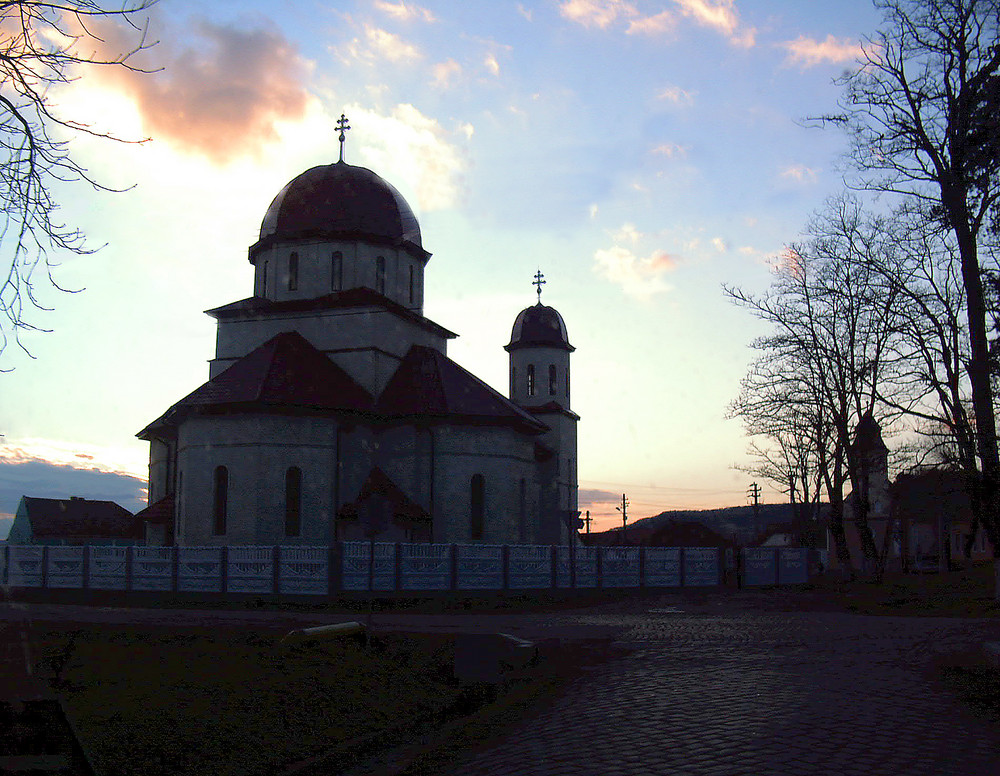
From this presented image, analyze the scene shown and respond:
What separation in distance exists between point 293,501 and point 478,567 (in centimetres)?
986

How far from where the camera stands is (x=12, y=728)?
5184 millimetres

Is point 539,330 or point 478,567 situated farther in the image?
point 539,330

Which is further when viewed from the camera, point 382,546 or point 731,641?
point 382,546

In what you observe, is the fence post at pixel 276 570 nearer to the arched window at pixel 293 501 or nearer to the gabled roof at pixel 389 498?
the arched window at pixel 293 501

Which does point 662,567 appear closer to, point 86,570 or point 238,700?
point 86,570

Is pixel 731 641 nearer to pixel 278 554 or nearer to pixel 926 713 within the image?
pixel 926 713

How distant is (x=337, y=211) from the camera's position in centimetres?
3838

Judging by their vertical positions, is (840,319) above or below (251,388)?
above

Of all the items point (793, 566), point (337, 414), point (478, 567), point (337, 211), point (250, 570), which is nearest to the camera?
point (250, 570)

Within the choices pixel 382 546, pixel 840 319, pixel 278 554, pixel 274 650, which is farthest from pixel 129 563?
pixel 840 319

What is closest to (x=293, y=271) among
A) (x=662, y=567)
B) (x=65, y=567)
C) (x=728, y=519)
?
(x=65, y=567)

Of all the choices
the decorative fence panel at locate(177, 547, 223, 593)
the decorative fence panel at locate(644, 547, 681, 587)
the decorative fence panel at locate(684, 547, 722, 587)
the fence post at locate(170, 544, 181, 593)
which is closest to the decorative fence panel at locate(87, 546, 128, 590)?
the fence post at locate(170, 544, 181, 593)

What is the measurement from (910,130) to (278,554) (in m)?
18.6

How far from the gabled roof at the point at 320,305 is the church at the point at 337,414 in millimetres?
68
